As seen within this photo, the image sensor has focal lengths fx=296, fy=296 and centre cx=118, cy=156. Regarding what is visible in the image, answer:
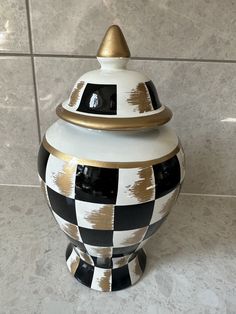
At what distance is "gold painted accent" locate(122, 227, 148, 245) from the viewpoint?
338 millimetres

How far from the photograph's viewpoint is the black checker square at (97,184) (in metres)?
0.29

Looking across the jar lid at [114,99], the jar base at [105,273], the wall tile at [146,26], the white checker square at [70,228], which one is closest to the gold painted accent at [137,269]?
the jar base at [105,273]

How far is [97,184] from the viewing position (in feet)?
0.97

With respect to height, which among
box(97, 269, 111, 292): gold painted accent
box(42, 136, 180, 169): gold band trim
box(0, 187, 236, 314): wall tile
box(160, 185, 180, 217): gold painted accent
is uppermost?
box(42, 136, 180, 169): gold band trim

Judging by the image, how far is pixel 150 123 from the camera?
0.99 ft

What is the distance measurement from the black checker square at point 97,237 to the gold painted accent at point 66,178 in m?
0.05

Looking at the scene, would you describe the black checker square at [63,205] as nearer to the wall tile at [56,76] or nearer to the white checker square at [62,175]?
the white checker square at [62,175]

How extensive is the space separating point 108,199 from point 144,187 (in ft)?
0.13

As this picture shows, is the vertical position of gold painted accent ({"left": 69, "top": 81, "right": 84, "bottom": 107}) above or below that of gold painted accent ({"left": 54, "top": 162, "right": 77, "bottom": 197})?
above

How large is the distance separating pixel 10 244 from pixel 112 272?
0.59 feet

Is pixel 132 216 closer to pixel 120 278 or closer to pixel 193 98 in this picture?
pixel 120 278

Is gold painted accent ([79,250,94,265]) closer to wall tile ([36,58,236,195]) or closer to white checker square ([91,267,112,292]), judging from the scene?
white checker square ([91,267,112,292])

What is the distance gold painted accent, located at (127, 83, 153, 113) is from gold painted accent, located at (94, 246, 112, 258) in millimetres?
171

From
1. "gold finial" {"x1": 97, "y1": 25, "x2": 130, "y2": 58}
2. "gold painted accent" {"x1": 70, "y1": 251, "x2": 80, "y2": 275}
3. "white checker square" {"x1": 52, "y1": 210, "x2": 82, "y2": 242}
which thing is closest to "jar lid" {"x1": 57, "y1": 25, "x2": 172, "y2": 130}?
"gold finial" {"x1": 97, "y1": 25, "x2": 130, "y2": 58}
